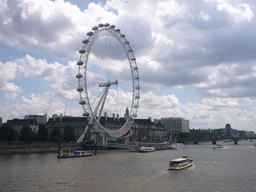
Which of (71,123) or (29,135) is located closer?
(29,135)

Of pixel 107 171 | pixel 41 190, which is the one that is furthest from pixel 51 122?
pixel 41 190

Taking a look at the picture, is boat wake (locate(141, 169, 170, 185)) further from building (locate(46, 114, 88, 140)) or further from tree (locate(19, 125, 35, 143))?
building (locate(46, 114, 88, 140))

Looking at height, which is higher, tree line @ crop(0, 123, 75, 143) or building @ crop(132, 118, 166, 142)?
building @ crop(132, 118, 166, 142)

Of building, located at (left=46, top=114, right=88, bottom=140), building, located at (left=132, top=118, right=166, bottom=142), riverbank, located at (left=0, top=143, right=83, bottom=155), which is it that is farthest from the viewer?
building, located at (left=132, top=118, right=166, bottom=142)

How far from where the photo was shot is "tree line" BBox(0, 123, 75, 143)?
85975 millimetres

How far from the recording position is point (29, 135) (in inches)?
3743

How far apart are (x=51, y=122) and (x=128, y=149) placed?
66.7m

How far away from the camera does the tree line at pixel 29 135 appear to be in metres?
86.0

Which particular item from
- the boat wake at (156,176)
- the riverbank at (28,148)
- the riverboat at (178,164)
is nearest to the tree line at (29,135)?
the riverbank at (28,148)

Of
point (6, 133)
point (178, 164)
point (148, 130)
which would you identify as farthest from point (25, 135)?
point (148, 130)

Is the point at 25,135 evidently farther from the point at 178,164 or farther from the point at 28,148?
the point at 178,164

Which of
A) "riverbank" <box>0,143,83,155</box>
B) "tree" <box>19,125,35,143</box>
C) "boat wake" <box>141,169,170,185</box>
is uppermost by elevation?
"tree" <box>19,125,35,143</box>

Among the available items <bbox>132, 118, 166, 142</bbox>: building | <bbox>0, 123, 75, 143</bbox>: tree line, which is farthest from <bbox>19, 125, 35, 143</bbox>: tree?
<bbox>132, 118, 166, 142</bbox>: building

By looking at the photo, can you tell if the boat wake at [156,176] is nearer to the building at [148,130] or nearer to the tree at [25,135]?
the tree at [25,135]
